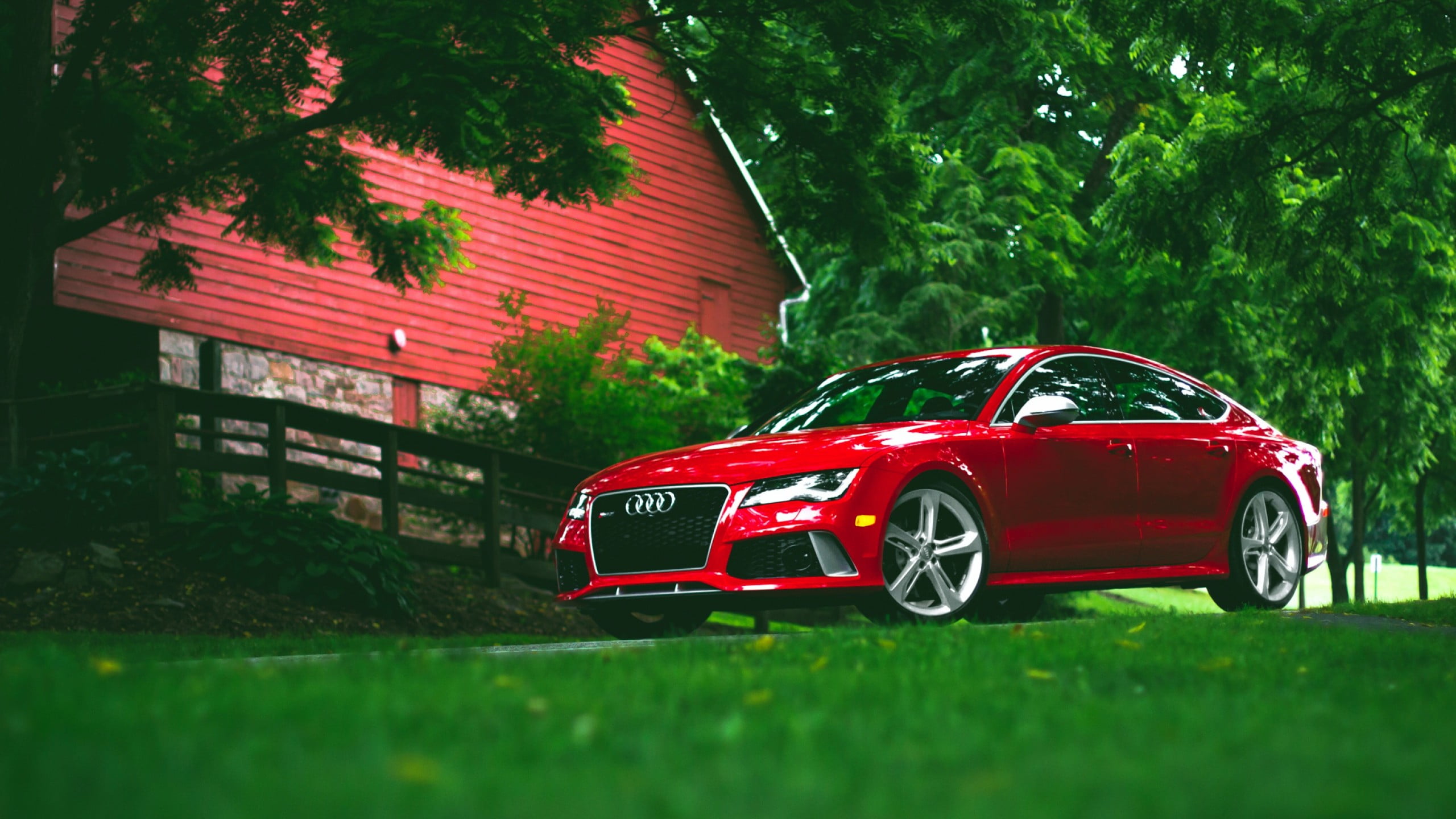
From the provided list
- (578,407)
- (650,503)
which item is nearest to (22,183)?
(578,407)

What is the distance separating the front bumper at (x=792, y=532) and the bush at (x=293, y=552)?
4.95 metres

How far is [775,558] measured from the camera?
7.05 meters

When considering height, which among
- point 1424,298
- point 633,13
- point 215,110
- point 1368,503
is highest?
point 633,13

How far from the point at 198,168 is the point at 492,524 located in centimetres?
448

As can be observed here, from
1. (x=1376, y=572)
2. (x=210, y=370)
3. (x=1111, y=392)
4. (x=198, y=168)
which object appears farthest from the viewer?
(x=1376, y=572)

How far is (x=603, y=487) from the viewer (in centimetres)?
781

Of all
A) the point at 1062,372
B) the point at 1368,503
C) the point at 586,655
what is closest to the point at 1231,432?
the point at 1062,372

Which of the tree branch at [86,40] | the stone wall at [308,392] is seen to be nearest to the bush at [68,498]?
the tree branch at [86,40]

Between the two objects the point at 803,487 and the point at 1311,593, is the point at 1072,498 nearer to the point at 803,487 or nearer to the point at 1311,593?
the point at 803,487

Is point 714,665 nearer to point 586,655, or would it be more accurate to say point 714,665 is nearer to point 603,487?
point 586,655

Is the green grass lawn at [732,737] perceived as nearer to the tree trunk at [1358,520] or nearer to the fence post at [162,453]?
the fence post at [162,453]

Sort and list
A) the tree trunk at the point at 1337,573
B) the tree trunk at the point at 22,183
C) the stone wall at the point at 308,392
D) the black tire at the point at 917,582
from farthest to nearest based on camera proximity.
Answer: the tree trunk at the point at 1337,573
the stone wall at the point at 308,392
the tree trunk at the point at 22,183
the black tire at the point at 917,582

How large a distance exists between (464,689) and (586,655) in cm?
140

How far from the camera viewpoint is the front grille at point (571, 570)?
25.7 feet
